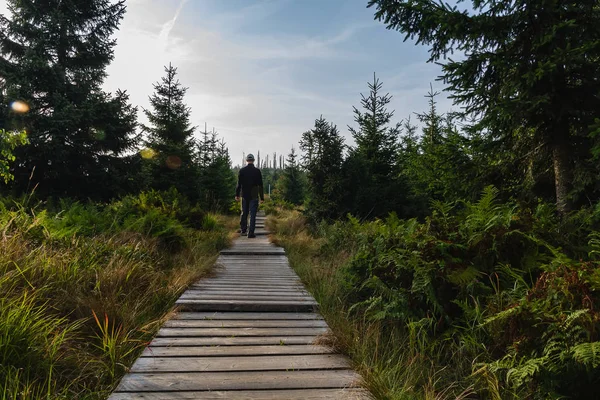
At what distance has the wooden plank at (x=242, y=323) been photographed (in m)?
3.27

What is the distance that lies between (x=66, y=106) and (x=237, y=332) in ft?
39.1

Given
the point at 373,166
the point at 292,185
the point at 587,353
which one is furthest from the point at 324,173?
the point at 292,185

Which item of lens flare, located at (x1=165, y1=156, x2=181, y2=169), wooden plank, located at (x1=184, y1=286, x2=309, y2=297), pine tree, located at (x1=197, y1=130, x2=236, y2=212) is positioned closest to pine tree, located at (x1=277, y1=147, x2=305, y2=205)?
pine tree, located at (x1=197, y1=130, x2=236, y2=212)

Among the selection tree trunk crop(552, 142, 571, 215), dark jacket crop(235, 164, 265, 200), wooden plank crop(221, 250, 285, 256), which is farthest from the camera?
dark jacket crop(235, 164, 265, 200)

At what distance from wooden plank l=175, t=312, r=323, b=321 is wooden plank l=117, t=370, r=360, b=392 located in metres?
1.25

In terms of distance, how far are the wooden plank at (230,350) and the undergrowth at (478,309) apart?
0.82 ft

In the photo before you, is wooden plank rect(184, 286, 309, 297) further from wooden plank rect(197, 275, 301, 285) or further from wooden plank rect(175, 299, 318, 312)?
wooden plank rect(197, 275, 301, 285)

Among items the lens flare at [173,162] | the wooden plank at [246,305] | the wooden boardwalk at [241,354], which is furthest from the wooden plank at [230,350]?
the lens flare at [173,162]

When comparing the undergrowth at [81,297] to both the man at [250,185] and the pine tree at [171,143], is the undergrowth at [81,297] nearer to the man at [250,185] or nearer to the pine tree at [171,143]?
the man at [250,185]

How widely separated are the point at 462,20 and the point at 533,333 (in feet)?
15.6

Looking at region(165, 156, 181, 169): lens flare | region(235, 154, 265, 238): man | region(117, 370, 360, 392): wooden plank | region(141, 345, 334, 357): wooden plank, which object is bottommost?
region(141, 345, 334, 357): wooden plank

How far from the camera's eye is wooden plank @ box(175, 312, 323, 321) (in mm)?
3541

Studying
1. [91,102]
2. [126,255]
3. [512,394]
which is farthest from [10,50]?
[512,394]

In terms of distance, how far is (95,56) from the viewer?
44.4 feet
